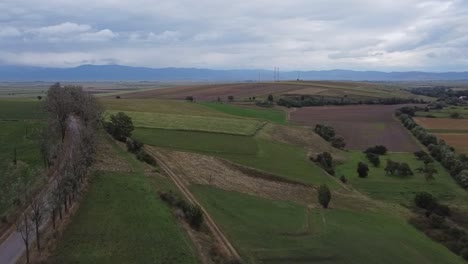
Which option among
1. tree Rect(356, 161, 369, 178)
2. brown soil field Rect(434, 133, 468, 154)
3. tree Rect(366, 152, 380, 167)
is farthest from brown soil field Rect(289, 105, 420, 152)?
tree Rect(356, 161, 369, 178)

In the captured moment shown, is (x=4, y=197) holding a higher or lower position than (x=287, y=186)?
higher

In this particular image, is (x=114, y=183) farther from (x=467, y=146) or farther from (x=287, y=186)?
(x=467, y=146)

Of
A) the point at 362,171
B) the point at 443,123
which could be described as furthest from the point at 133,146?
the point at 443,123

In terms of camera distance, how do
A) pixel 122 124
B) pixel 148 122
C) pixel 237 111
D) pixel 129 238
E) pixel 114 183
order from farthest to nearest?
pixel 237 111, pixel 148 122, pixel 122 124, pixel 114 183, pixel 129 238

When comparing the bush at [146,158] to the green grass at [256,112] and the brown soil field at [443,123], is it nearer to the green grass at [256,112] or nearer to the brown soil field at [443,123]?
the green grass at [256,112]

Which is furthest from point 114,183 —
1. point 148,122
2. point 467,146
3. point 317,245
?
point 467,146

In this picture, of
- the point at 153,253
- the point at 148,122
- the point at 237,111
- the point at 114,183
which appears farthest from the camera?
the point at 237,111
